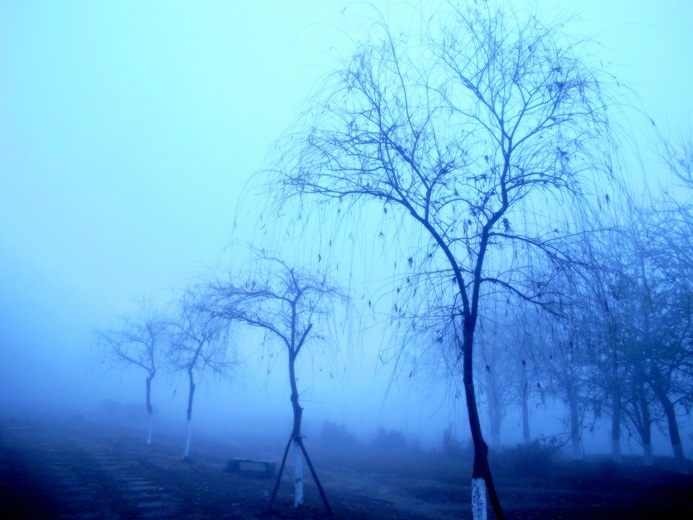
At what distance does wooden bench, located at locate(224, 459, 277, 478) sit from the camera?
1791 cm

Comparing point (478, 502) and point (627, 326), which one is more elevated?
point (627, 326)

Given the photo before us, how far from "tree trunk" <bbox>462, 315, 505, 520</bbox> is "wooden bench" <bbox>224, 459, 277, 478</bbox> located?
14.2m

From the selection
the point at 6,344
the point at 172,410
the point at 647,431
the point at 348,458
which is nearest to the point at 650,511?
the point at 647,431

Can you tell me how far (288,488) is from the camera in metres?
15.6

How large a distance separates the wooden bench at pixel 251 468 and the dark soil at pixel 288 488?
6.6 inches

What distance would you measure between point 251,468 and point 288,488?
3.14m

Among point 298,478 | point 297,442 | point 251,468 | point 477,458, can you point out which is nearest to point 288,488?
point 251,468

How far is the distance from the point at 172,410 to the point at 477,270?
3120 inches

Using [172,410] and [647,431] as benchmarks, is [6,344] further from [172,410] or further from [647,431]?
[647,431]

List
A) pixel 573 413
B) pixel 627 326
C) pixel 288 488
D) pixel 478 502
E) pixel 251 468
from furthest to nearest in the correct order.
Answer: pixel 251 468 < pixel 573 413 < pixel 288 488 < pixel 627 326 < pixel 478 502

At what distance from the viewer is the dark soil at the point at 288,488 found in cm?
1062

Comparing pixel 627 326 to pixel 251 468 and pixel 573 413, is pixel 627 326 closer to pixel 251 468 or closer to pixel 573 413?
pixel 573 413

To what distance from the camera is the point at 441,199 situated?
623 cm

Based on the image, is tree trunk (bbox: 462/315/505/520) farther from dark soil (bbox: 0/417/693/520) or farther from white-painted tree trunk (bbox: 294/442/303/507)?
white-painted tree trunk (bbox: 294/442/303/507)
